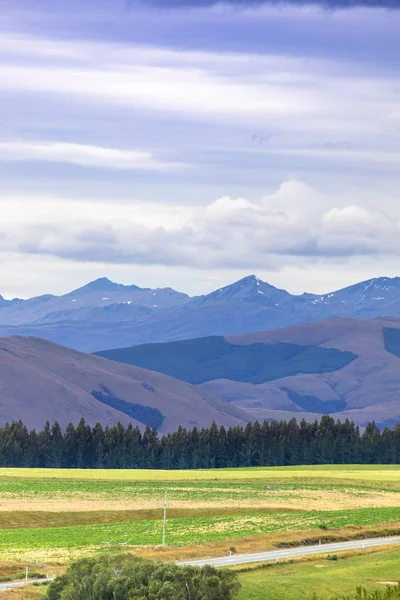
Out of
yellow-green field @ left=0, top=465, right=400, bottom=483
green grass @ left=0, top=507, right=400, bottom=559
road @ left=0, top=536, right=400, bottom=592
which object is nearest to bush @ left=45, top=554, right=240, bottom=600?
road @ left=0, top=536, right=400, bottom=592

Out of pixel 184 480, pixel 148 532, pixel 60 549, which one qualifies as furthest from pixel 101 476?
pixel 60 549

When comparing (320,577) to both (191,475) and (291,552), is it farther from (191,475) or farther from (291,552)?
(191,475)

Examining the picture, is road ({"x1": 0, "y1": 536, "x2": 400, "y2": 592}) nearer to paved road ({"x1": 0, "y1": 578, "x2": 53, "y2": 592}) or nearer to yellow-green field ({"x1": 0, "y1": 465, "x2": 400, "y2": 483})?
paved road ({"x1": 0, "y1": 578, "x2": 53, "y2": 592})

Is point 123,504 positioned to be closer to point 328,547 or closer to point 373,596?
point 328,547

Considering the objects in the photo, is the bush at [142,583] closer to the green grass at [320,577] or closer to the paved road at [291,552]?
the green grass at [320,577]

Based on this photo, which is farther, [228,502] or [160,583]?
[228,502]

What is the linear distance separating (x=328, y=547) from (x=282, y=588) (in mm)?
21680

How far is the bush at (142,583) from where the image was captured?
5281 cm

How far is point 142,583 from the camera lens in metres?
53.6

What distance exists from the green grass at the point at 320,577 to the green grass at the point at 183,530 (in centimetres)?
1319

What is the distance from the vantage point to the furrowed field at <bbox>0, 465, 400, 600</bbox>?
76.2 meters

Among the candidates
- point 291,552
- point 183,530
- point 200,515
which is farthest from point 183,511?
point 291,552

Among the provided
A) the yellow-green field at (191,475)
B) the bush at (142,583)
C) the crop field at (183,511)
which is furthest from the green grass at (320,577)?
the yellow-green field at (191,475)

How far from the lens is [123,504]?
363 feet
